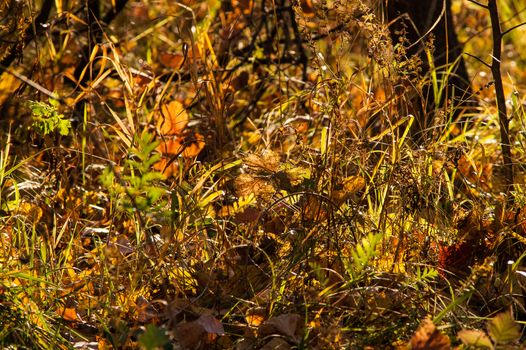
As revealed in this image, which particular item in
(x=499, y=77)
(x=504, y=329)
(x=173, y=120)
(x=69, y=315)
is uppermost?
(x=499, y=77)

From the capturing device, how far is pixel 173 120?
8.94ft

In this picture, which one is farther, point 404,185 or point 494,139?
point 494,139

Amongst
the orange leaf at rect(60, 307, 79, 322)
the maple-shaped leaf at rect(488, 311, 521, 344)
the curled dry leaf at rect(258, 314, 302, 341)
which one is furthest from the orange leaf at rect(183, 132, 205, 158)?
the maple-shaped leaf at rect(488, 311, 521, 344)

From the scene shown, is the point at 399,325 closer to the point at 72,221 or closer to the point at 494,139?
the point at 72,221

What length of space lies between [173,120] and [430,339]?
138 cm

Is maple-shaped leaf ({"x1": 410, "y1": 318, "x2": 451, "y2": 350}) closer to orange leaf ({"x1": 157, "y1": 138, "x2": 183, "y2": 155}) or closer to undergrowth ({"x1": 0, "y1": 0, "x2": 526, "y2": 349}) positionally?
undergrowth ({"x1": 0, "y1": 0, "x2": 526, "y2": 349})

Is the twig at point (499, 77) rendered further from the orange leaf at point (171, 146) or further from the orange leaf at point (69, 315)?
the orange leaf at point (69, 315)

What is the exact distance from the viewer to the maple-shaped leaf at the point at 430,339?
1.57m

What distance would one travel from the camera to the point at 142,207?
1637 mm

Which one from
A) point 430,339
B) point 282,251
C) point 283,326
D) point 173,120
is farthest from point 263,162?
point 173,120

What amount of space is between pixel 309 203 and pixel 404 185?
0.24 m

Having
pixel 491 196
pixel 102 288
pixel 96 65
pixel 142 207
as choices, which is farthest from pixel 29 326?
pixel 96 65

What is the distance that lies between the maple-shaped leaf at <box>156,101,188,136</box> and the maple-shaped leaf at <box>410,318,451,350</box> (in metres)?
1.34

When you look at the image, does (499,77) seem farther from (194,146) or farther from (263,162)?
(194,146)
